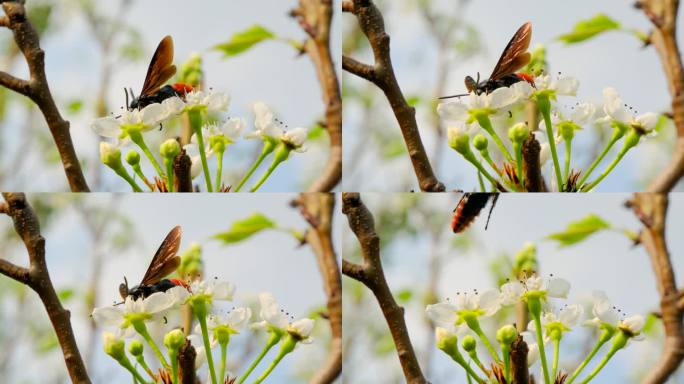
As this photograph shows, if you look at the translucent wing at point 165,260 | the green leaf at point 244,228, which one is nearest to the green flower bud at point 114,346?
the translucent wing at point 165,260

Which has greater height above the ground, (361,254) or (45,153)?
(45,153)

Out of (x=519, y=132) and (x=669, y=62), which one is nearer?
(x=519, y=132)

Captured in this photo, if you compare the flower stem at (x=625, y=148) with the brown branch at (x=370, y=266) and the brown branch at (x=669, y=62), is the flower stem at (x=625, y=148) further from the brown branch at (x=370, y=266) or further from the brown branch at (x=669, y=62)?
the brown branch at (x=370, y=266)

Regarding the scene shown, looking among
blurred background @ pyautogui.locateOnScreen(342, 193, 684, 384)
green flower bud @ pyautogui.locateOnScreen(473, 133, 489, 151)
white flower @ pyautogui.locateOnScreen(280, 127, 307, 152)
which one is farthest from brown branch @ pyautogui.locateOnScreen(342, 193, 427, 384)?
green flower bud @ pyautogui.locateOnScreen(473, 133, 489, 151)

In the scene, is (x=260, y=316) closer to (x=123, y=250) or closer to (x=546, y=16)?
(x=123, y=250)

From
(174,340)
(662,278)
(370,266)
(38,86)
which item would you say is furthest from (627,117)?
(38,86)

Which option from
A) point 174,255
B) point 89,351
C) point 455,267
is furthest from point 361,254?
point 89,351

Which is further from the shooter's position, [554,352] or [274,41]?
[274,41]

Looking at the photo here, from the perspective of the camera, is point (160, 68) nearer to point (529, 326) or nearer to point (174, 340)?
point (174, 340)
